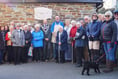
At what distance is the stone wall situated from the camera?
1284 centimetres

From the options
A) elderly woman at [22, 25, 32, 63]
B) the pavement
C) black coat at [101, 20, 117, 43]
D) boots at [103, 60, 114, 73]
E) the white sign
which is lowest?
the pavement

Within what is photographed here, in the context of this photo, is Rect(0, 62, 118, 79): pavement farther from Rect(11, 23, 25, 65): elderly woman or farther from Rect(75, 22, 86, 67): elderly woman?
Rect(11, 23, 25, 65): elderly woman

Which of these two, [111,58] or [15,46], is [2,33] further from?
[111,58]

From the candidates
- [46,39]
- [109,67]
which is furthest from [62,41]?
[109,67]

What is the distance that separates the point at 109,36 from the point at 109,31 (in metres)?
0.19

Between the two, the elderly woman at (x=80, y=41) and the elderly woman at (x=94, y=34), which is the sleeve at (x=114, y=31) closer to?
the elderly woman at (x=94, y=34)

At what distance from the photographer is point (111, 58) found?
8719 millimetres

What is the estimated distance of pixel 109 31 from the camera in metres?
8.62

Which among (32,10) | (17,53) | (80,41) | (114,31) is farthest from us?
(32,10)

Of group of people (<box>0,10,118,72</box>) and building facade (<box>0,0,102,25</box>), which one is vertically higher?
building facade (<box>0,0,102,25</box>)

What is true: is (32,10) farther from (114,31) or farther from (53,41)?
(114,31)

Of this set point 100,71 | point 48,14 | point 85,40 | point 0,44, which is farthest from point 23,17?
point 100,71

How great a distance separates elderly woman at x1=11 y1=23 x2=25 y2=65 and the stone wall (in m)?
1.80

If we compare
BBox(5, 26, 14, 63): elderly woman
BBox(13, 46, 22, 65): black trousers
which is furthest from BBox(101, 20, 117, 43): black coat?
BBox(5, 26, 14, 63): elderly woman
